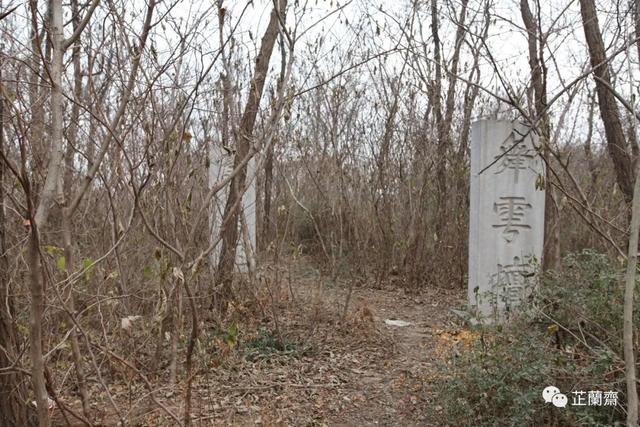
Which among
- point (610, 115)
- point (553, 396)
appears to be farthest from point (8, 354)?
point (610, 115)

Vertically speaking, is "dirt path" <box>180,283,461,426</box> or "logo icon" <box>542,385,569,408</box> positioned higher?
"logo icon" <box>542,385,569,408</box>

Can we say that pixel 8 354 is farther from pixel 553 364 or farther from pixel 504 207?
pixel 504 207

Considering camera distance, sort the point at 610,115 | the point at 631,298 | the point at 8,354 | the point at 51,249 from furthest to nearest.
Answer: the point at 610,115 → the point at 51,249 → the point at 8,354 → the point at 631,298

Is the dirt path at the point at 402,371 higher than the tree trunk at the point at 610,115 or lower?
lower

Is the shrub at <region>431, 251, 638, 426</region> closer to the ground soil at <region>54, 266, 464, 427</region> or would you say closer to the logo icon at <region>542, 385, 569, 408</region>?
the logo icon at <region>542, 385, 569, 408</region>

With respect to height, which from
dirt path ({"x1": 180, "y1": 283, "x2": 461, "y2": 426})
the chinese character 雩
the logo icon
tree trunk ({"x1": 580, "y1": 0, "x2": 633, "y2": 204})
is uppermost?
tree trunk ({"x1": 580, "y1": 0, "x2": 633, "y2": 204})

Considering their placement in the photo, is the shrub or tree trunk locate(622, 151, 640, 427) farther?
the shrub

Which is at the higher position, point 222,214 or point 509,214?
point 509,214

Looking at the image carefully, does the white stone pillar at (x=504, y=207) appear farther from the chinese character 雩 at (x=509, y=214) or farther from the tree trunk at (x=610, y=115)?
the tree trunk at (x=610, y=115)

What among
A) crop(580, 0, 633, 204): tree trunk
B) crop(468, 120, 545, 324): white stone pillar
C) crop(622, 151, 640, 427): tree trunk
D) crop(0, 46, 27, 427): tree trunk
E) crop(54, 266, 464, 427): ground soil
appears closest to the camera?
crop(622, 151, 640, 427): tree trunk

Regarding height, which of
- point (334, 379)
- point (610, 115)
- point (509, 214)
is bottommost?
point (334, 379)

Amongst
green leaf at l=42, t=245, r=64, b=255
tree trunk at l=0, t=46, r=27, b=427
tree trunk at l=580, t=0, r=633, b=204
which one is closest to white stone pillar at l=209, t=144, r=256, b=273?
green leaf at l=42, t=245, r=64, b=255

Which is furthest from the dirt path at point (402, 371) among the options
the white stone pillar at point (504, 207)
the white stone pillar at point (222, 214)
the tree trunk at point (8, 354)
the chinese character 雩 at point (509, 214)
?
the tree trunk at point (8, 354)

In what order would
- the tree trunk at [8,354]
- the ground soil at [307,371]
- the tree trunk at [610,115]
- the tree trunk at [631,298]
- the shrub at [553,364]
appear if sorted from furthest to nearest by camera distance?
the tree trunk at [610,115] < the ground soil at [307,371] < the shrub at [553,364] < the tree trunk at [8,354] < the tree trunk at [631,298]
